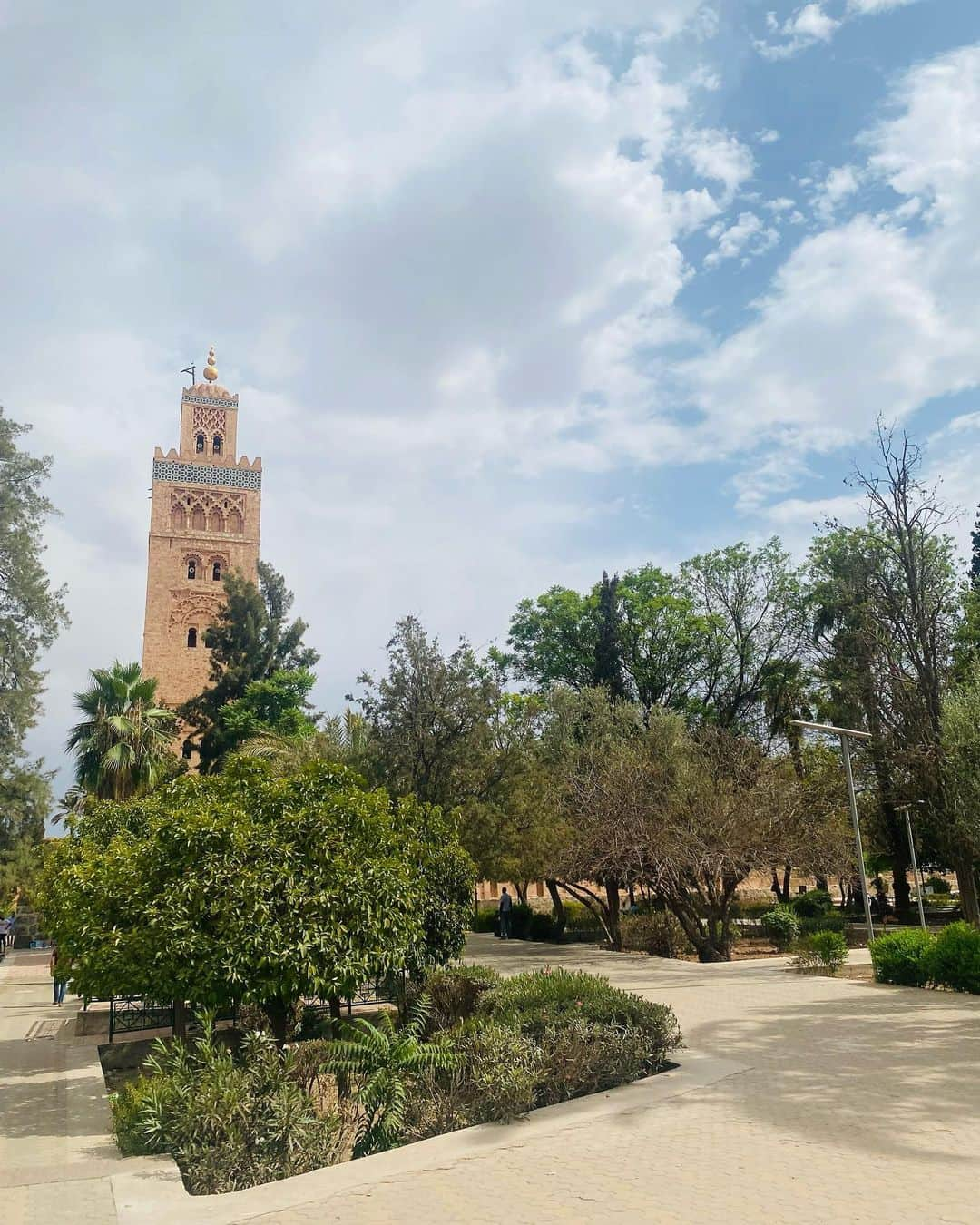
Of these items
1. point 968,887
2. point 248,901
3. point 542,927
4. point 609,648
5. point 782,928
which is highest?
point 609,648

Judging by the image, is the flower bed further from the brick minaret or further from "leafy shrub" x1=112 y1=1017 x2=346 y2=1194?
the brick minaret

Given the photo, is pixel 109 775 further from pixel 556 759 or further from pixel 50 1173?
pixel 50 1173

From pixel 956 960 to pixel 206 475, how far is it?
152 feet

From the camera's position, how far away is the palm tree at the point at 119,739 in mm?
23891

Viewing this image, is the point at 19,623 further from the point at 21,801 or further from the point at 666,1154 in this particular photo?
the point at 666,1154

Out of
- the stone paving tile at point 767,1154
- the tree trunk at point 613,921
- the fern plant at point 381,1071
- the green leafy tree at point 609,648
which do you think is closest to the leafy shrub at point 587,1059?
the stone paving tile at point 767,1154

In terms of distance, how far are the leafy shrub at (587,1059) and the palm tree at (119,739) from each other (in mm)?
17388

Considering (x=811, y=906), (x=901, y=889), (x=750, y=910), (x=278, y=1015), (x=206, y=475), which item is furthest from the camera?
(x=206, y=475)

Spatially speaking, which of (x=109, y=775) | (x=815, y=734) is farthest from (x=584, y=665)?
(x=109, y=775)

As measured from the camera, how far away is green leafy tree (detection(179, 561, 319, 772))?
37.9m

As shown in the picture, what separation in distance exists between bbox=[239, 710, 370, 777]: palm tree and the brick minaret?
71.0ft

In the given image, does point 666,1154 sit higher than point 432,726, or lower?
lower

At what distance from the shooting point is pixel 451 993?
11938mm

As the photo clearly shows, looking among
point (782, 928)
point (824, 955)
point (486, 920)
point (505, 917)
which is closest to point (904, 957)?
point (824, 955)
